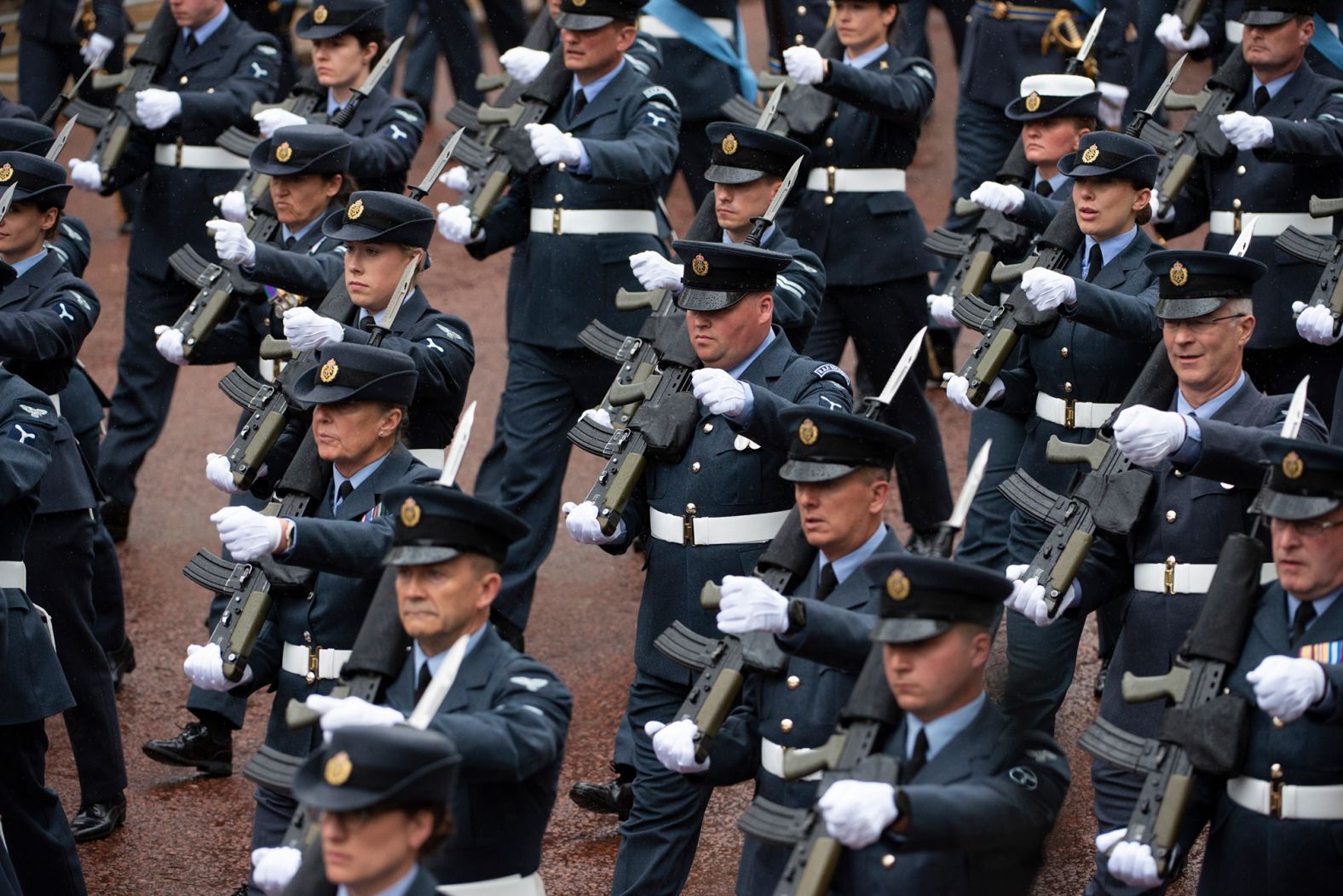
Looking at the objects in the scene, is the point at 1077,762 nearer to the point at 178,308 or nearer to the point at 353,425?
the point at 353,425

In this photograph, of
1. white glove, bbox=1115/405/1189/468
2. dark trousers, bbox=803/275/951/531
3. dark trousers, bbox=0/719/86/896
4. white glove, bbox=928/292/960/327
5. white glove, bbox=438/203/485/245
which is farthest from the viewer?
dark trousers, bbox=803/275/951/531

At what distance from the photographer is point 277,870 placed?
4.72 meters

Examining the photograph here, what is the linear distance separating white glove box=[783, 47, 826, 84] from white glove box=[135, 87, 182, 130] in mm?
2810

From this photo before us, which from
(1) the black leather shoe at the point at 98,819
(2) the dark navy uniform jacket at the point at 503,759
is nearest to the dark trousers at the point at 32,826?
(1) the black leather shoe at the point at 98,819

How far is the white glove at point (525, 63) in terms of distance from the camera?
8445 mm

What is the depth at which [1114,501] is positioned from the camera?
5980 millimetres

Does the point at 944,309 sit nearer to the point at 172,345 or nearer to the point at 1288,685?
the point at 172,345

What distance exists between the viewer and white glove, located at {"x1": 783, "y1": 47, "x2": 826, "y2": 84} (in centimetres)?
821

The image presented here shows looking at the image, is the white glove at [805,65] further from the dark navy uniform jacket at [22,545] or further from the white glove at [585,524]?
the dark navy uniform jacket at [22,545]

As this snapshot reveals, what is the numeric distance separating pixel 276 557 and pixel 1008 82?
220 inches

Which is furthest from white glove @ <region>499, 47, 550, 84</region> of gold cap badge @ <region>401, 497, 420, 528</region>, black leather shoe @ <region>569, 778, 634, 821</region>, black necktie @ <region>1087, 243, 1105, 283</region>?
gold cap badge @ <region>401, 497, 420, 528</region>

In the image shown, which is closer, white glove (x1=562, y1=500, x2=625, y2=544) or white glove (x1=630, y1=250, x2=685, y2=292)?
white glove (x1=562, y1=500, x2=625, y2=544)

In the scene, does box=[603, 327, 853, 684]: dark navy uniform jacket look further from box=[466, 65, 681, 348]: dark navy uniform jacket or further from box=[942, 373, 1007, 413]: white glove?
box=[466, 65, 681, 348]: dark navy uniform jacket

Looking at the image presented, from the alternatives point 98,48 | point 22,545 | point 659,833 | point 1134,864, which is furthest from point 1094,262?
point 98,48
